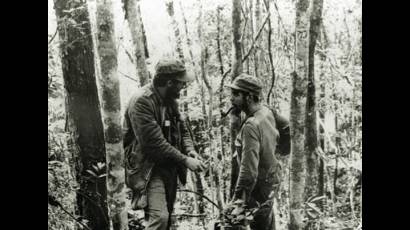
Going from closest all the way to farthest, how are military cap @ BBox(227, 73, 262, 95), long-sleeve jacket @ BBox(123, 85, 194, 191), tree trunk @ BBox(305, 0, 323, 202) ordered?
long-sleeve jacket @ BBox(123, 85, 194, 191) < military cap @ BBox(227, 73, 262, 95) < tree trunk @ BBox(305, 0, 323, 202)

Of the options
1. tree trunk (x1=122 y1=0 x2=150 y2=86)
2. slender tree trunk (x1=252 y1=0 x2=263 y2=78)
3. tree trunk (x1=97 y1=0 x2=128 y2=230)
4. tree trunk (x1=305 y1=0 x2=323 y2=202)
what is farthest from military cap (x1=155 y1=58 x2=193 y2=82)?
tree trunk (x1=305 y1=0 x2=323 y2=202)

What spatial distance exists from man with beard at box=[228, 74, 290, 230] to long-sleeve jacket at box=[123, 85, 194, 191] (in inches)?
21.3

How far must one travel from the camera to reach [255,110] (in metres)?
5.23

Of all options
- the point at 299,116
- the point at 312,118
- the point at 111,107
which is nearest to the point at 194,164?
the point at 111,107

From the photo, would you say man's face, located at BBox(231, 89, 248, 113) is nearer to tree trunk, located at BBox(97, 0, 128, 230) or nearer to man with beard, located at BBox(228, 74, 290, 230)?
man with beard, located at BBox(228, 74, 290, 230)

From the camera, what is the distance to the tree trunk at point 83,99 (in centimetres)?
545

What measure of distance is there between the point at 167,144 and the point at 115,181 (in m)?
0.70

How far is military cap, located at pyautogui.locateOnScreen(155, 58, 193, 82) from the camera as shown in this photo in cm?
520

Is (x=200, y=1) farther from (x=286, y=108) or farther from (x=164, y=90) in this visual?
(x=286, y=108)

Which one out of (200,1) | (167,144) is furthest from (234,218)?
(200,1)

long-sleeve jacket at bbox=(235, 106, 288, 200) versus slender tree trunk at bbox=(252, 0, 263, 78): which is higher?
slender tree trunk at bbox=(252, 0, 263, 78)

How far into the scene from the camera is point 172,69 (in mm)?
5207

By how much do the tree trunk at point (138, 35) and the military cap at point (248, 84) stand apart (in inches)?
34.7

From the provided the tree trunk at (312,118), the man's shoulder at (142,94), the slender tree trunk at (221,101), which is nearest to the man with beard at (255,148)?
the slender tree trunk at (221,101)
